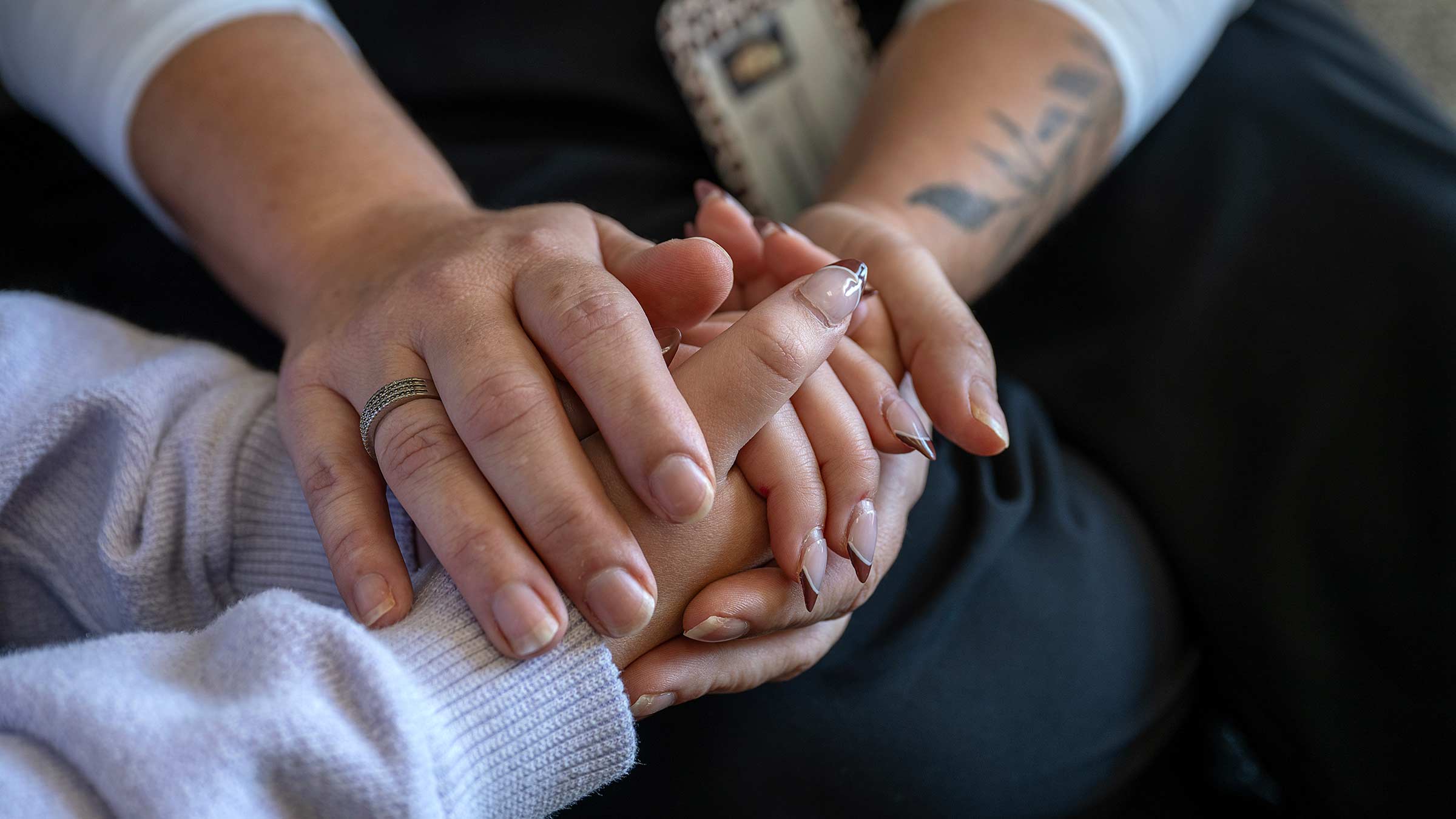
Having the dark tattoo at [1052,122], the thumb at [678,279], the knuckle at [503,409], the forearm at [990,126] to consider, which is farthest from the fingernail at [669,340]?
the dark tattoo at [1052,122]

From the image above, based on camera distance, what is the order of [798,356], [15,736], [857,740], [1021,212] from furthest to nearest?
[1021,212]
[857,740]
[798,356]
[15,736]

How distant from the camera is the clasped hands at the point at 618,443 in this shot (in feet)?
1.63

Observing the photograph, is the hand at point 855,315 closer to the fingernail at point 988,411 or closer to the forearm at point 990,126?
the fingernail at point 988,411

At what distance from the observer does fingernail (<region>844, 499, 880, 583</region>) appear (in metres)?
0.56

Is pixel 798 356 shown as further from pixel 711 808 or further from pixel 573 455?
pixel 711 808

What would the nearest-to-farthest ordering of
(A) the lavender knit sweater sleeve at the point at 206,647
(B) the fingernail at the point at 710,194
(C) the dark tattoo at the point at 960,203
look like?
(A) the lavender knit sweater sleeve at the point at 206,647 → (B) the fingernail at the point at 710,194 → (C) the dark tattoo at the point at 960,203

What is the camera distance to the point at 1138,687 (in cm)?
75

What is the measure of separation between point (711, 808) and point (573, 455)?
0.92ft

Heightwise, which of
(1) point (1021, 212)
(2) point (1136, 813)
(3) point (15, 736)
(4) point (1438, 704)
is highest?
(3) point (15, 736)

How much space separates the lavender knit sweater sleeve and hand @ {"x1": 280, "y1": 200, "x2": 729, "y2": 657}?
1.5 inches

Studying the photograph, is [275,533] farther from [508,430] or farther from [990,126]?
[990,126]

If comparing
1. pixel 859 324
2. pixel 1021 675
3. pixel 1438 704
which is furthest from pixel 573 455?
pixel 1438 704

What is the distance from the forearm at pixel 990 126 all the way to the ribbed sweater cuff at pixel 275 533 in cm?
52

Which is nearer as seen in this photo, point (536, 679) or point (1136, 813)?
point (536, 679)
